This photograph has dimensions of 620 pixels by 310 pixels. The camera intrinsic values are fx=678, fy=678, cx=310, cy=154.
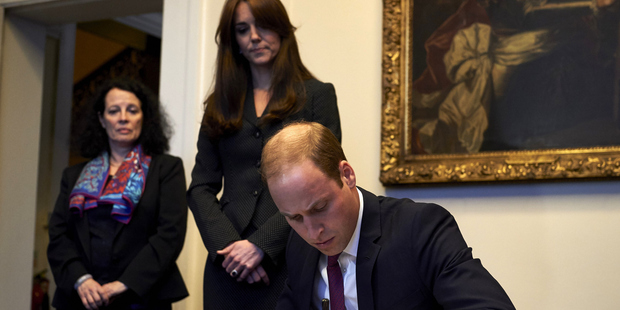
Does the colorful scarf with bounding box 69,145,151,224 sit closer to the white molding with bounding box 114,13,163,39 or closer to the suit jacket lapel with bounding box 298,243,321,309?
the suit jacket lapel with bounding box 298,243,321,309

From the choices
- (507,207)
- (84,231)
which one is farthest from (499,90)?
(84,231)

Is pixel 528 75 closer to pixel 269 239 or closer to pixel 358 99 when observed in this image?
pixel 358 99

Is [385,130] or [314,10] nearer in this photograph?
[385,130]

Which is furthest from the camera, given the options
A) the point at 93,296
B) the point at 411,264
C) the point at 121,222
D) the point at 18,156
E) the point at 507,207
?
the point at 18,156

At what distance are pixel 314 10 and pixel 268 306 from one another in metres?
2.14

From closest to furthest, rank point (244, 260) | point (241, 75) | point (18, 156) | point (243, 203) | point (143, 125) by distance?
point (244, 260), point (243, 203), point (241, 75), point (143, 125), point (18, 156)

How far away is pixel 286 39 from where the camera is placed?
9.07 feet

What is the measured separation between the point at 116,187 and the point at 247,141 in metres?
0.98

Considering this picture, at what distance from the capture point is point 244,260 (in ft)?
7.75

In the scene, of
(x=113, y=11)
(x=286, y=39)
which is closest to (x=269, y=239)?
(x=286, y=39)

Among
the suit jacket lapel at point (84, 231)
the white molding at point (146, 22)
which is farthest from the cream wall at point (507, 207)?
the white molding at point (146, 22)

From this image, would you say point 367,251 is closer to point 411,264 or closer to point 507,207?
point 411,264

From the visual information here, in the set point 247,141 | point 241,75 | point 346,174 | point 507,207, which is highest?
point 241,75

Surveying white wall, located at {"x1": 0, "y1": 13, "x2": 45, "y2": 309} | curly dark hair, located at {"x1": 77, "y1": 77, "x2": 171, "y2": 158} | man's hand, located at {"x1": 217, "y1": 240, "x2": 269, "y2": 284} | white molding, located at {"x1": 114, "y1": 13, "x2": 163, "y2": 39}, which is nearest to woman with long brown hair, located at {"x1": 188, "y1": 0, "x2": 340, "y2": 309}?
man's hand, located at {"x1": 217, "y1": 240, "x2": 269, "y2": 284}
